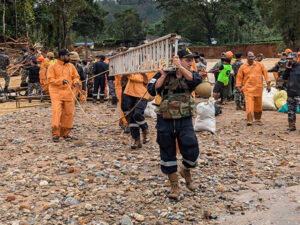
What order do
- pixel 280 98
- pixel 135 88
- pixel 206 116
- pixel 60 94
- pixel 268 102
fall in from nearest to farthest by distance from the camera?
pixel 135 88 → pixel 60 94 → pixel 206 116 → pixel 268 102 → pixel 280 98

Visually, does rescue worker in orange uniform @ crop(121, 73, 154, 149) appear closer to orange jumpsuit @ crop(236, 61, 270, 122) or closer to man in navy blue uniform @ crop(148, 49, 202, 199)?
man in navy blue uniform @ crop(148, 49, 202, 199)

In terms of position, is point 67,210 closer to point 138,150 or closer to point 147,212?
point 147,212

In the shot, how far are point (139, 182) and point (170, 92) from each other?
1433 millimetres

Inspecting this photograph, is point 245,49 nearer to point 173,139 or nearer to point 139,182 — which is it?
point 139,182

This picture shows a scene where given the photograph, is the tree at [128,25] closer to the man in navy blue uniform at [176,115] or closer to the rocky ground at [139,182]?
the rocky ground at [139,182]

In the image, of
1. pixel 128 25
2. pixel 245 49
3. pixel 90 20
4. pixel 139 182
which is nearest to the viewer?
pixel 139 182

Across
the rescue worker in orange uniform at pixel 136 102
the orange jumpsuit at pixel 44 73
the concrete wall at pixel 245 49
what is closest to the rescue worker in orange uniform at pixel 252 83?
the rescue worker in orange uniform at pixel 136 102

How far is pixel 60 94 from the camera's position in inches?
291

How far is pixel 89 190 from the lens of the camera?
15.3ft

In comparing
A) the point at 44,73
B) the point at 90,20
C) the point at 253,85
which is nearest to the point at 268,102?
the point at 253,85

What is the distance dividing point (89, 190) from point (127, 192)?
514 mm

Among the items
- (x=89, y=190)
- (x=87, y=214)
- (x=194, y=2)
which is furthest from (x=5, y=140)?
(x=194, y=2)

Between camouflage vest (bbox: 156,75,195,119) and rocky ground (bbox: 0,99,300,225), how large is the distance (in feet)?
3.58

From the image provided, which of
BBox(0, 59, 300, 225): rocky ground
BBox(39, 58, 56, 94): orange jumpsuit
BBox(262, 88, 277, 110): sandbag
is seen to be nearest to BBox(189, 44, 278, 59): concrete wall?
BBox(262, 88, 277, 110): sandbag
